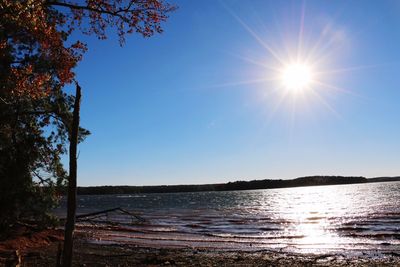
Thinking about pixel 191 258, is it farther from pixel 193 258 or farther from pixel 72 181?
pixel 72 181

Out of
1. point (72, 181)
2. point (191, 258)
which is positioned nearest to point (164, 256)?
point (191, 258)

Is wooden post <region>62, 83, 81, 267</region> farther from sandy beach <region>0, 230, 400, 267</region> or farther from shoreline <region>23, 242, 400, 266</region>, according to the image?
shoreline <region>23, 242, 400, 266</region>

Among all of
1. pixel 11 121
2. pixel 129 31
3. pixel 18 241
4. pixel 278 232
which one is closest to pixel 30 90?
pixel 129 31

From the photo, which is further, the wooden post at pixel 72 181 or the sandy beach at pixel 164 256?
the sandy beach at pixel 164 256

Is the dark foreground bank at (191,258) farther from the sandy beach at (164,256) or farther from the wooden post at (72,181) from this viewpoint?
the wooden post at (72,181)

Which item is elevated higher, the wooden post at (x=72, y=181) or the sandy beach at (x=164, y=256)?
the wooden post at (x=72, y=181)

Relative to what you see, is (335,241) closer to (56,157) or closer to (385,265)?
(385,265)

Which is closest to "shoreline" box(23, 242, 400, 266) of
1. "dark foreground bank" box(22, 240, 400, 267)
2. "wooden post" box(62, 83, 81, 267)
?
"dark foreground bank" box(22, 240, 400, 267)

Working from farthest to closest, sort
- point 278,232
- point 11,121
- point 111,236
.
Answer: point 278,232 < point 111,236 < point 11,121

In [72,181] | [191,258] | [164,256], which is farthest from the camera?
[164,256]

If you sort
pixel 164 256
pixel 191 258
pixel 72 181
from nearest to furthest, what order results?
1. pixel 72 181
2. pixel 191 258
3. pixel 164 256

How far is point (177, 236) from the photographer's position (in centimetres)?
3806

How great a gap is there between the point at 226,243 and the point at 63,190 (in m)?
13.8

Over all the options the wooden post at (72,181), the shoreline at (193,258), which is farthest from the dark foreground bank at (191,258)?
the wooden post at (72,181)
